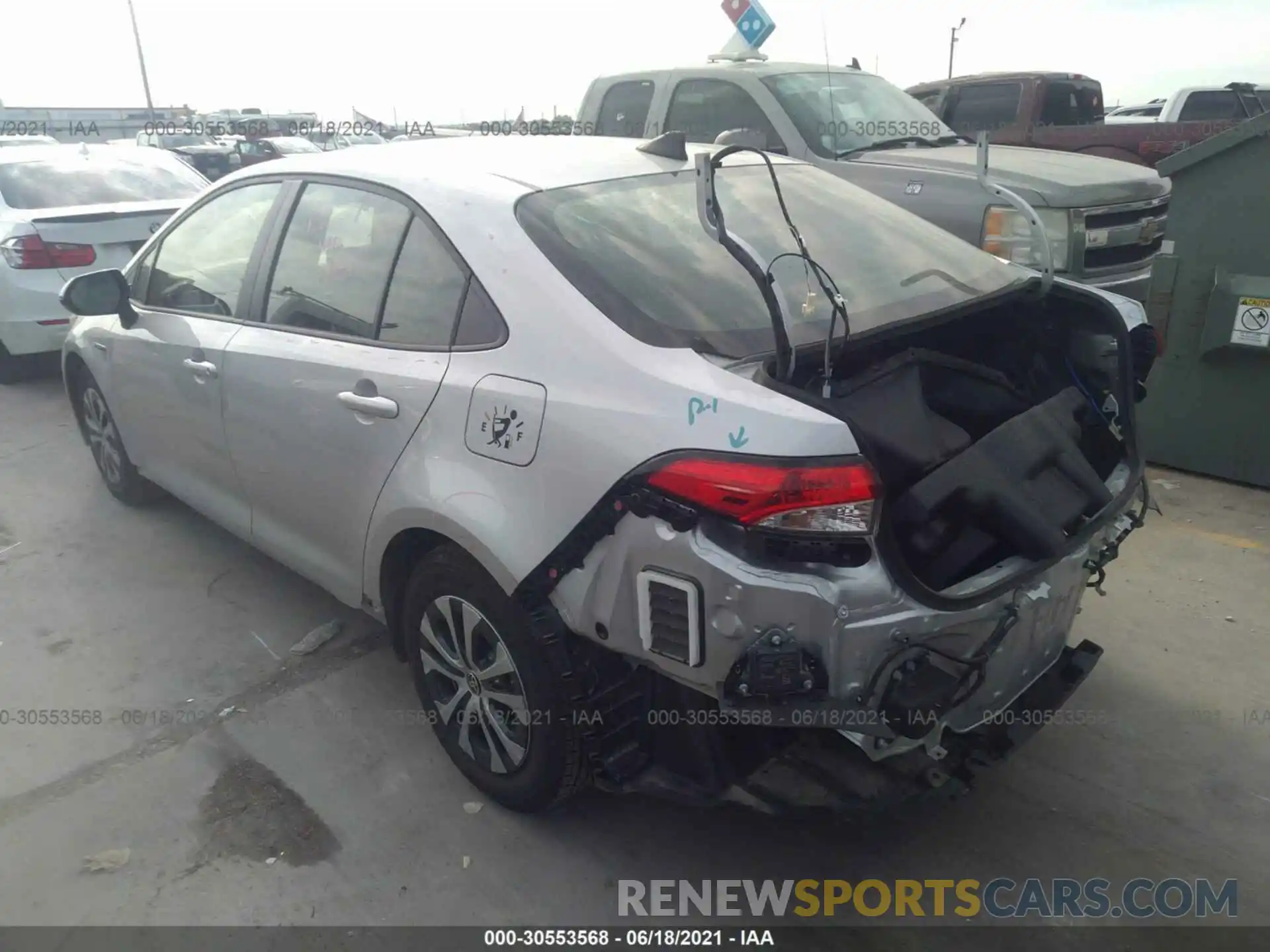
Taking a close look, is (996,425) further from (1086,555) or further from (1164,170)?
(1164,170)

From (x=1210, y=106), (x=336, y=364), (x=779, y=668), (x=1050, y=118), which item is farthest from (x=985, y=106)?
(x=779, y=668)

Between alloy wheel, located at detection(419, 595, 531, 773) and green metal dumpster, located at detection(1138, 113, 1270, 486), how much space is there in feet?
11.9

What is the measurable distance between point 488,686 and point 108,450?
3228mm

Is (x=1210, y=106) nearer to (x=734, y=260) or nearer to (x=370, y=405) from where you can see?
(x=734, y=260)

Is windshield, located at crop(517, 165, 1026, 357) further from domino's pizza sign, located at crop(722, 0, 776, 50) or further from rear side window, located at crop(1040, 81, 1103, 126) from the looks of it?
rear side window, located at crop(1040, 81, 1103, 126)

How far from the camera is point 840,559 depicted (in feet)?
6.48

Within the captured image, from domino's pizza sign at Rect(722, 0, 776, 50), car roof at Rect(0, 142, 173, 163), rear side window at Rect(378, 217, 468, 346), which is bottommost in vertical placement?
rear side window at Rect(378, 217, 468, 346)

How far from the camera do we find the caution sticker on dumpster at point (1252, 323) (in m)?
4.58

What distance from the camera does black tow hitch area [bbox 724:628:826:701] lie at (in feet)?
6.42

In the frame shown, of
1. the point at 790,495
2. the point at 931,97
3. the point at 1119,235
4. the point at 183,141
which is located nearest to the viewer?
the point at 790,495

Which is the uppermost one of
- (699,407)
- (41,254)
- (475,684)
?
(699,407)

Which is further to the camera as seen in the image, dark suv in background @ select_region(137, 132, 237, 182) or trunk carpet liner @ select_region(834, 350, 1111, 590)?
dark suv in background @ select_region(137, 132, 237, 182)

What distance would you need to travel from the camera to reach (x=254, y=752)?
310 cm

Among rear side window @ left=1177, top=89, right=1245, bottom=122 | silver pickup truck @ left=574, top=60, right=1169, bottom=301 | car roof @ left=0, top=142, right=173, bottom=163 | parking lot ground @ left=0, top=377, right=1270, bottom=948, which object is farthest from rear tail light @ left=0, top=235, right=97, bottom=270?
rear side window @ left=1177, top=89, right=1245, bottom=122
